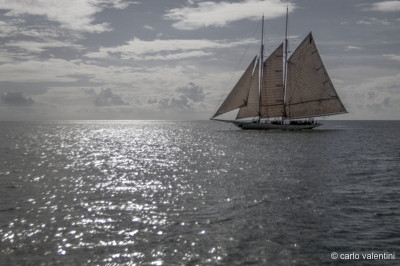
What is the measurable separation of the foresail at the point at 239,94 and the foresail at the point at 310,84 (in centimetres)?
1048

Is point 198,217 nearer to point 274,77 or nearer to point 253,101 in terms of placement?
point 253,101

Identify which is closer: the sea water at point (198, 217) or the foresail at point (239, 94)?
the sea water at point (198, 217)

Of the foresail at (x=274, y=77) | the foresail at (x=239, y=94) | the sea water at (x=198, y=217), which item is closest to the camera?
the sea water at (x=198, y=217)

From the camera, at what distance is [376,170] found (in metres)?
35.1

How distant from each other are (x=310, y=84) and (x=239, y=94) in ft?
53.2

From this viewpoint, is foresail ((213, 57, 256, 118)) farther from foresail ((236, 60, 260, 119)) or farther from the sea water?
the sea water

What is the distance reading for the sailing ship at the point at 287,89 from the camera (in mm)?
88188

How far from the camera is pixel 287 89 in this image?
9400 centimetres

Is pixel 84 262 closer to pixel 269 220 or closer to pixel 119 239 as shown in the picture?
pixel 119 239

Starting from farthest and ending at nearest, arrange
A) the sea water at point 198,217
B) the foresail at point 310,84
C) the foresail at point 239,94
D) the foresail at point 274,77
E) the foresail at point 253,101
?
the foresail at point 274,77, the foresail at point 253,101, the foresail at point 239,94, the foresail at point 310,84, the sea water at point 198,217

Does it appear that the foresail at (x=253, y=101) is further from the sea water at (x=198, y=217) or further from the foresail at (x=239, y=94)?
the sea water at (x=198, y=217)

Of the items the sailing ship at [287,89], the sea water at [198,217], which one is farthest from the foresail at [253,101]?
the sea water at [198,217]

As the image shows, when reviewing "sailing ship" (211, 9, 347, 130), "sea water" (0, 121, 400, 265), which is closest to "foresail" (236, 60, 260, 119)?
"sailing ship" (211, 9, 347, 130)

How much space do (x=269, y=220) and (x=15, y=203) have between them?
13997 millimetres
